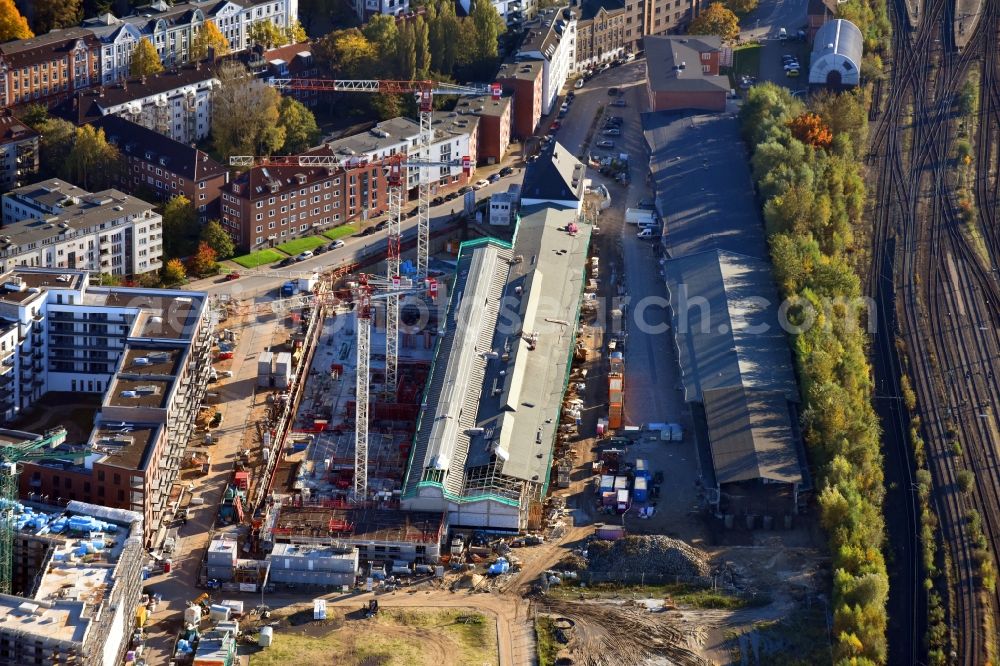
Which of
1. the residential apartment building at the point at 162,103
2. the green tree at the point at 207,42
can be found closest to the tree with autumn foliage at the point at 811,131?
the residential apartment building at the point at 162,103

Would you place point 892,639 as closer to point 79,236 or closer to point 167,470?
point 167,470

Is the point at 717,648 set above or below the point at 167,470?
below

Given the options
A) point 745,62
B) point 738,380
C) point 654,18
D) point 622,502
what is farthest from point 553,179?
point 654,18

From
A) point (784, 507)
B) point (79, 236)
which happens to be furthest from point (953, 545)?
point (79, 236)

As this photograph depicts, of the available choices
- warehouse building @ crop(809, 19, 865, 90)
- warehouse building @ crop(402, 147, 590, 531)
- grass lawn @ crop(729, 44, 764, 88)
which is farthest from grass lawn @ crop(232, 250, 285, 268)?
warehouse building @ crop(809, 19, 865, 90)

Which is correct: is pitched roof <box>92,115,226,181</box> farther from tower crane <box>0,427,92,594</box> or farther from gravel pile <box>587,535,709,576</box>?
gravel pile <box>587,535,709,576</box>
